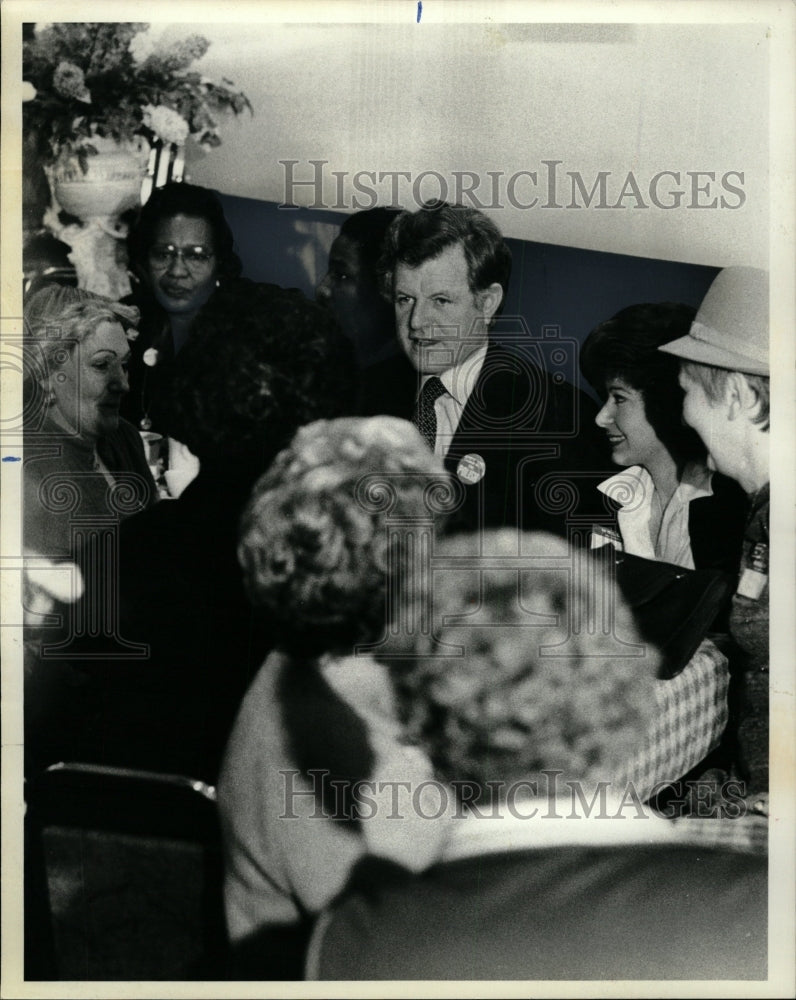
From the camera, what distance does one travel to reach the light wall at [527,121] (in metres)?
2.22

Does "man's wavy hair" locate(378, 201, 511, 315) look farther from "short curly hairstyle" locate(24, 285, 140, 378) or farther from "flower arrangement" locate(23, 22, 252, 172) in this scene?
"short curly hairstyle" locate(24, 285, 140, 378)

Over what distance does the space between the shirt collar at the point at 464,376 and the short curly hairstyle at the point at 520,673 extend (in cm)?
32

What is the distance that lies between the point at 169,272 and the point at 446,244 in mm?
629

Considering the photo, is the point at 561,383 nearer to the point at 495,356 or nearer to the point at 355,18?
the point at 495,356

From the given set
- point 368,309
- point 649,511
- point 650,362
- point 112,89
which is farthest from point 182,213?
point 649,511

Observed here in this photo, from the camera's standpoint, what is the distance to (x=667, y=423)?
2.24m

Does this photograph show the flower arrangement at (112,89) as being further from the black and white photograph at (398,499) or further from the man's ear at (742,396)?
the man's ear at (742,396)

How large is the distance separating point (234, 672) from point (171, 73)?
4.45 ft

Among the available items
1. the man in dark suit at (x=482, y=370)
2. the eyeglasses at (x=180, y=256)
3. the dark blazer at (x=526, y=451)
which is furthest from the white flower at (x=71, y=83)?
the dark blazer at (x=526, y=451)

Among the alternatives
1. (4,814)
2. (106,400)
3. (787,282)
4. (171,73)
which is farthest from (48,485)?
(787,282)

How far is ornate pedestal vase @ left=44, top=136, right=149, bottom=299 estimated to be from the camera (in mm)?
2230

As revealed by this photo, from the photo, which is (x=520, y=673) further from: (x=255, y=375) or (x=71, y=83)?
(x=71, y=83)

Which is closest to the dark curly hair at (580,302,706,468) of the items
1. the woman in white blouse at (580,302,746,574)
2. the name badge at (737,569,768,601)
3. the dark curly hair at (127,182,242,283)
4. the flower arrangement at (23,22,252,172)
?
the woman in white blouse at (580,302,746,574)

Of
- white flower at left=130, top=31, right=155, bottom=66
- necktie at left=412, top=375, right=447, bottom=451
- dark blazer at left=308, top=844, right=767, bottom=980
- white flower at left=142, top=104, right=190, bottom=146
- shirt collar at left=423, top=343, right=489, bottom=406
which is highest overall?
white flower at left=130, top=31, right=155, bottom=66
